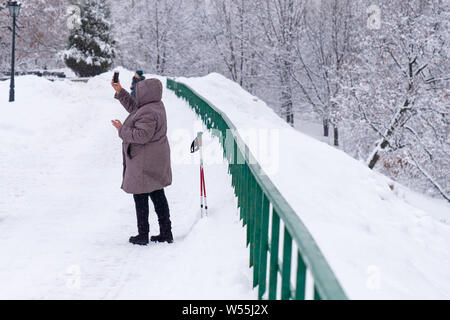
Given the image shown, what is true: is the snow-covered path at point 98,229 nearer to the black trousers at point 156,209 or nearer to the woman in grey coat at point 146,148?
the black trousers at point 156,209

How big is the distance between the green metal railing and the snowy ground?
1.67 ft

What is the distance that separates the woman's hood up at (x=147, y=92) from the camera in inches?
213

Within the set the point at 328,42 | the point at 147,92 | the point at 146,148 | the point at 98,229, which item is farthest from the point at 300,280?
the point at 328,42

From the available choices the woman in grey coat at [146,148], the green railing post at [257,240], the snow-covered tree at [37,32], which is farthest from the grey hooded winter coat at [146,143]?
the snow-covered tree at [37,32]

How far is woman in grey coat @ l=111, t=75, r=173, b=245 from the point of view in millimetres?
5395

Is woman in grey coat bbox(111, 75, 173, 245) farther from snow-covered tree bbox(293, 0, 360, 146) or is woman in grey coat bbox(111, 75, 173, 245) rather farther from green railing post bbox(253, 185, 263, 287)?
snow-covered tree bbox(293, 0, 360, 146)

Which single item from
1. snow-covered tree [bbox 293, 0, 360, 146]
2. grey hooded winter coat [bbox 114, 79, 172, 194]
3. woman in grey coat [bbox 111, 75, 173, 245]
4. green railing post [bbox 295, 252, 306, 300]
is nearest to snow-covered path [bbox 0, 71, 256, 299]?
woman in grey coat [bbox 111, 75, 173, 245]

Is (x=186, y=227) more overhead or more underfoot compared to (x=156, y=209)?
more underfoot

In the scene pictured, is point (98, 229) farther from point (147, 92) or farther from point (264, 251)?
point (264, 251)

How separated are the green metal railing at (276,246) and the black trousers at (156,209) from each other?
913mm

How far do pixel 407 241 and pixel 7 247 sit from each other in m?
5.20

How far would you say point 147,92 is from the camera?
542cm

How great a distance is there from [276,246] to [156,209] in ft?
8.03
